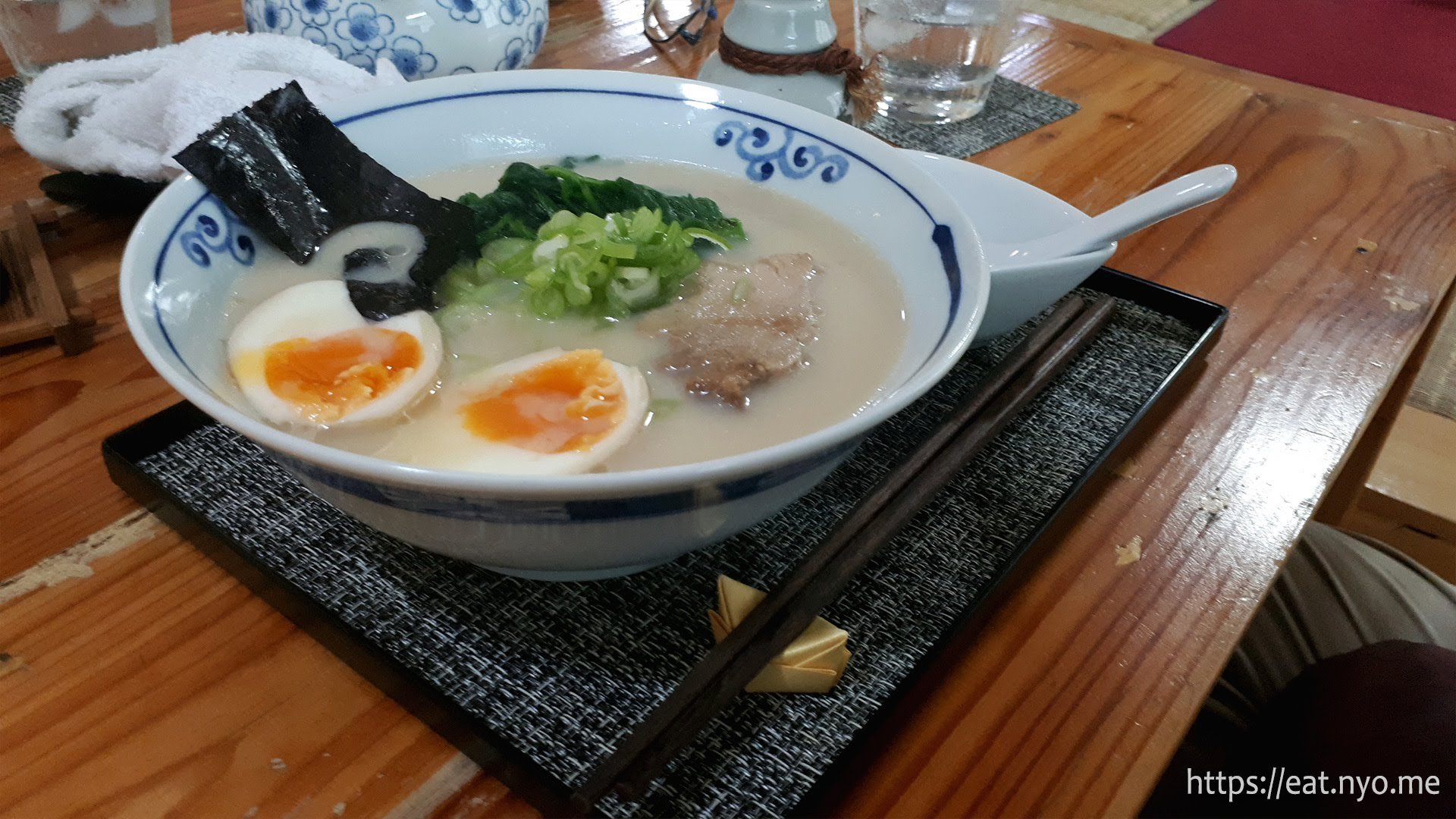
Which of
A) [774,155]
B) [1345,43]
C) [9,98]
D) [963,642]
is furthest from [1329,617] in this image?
[1345,43]

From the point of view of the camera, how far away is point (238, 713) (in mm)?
690

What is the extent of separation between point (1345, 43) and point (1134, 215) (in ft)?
10.7

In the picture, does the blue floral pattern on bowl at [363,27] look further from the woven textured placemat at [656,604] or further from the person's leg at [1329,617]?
the person's leg at [1329,617]

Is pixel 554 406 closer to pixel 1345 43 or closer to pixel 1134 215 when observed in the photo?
pixel 1134 215

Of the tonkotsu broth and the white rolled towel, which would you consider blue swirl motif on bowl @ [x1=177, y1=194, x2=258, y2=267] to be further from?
the white rolled towel

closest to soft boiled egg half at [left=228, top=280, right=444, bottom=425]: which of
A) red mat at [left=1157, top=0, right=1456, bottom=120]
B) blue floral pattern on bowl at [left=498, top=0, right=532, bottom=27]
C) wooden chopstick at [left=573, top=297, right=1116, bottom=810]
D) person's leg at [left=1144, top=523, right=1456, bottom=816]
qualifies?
wooden chopstick at [left=573, top=297, right=1116, bottom=810]

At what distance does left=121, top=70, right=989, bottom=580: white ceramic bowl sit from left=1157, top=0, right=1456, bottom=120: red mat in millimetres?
2438

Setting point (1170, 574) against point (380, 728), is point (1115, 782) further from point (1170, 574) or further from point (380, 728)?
point (380, 728)

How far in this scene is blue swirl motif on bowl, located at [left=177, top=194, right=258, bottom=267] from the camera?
32.9 inches

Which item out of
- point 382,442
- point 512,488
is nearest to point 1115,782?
point 512,488

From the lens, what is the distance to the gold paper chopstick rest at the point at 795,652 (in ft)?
2.29

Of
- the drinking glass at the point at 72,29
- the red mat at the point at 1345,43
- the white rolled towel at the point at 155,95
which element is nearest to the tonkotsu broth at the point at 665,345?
the white rolled towel at the point at 155,95

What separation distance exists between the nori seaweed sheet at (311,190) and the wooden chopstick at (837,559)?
0.49 meters

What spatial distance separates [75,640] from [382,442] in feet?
0.91
